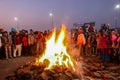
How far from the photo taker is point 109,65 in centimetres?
1650

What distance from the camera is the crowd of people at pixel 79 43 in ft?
58.3

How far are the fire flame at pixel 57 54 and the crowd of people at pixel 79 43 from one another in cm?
362

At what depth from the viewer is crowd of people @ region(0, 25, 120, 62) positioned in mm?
17781

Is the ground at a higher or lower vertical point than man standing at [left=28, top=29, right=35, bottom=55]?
lower

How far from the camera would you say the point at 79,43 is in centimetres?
1923

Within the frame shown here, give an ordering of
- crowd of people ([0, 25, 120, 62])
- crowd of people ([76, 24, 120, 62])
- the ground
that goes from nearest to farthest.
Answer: the ground
crowd of people ([76, 24, 120, 62])
crowd of people ([0, 25, 120, 62])

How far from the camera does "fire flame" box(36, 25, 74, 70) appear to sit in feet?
45.9

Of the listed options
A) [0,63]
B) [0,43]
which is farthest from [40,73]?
[0,43]

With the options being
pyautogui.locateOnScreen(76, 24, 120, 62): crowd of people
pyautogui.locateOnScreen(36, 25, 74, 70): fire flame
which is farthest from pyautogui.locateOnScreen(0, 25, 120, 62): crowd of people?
pyautogui.locateOnScreen(36, 25, 74, 70): fire flame

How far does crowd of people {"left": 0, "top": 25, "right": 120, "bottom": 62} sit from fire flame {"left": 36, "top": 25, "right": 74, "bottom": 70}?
3616 millimetres

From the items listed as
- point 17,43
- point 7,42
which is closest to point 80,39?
point 17,43

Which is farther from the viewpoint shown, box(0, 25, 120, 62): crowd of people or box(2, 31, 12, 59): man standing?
box(2, 31, 12, 59): man standing

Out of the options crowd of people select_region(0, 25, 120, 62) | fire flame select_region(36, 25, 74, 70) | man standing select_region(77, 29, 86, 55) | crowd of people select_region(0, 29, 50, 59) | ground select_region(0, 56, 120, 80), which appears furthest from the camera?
man standing select_region(77, 29, 86, 55)

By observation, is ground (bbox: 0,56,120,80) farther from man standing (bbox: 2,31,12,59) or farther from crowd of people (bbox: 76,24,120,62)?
man standing (bbox: 2,31,12,59)
